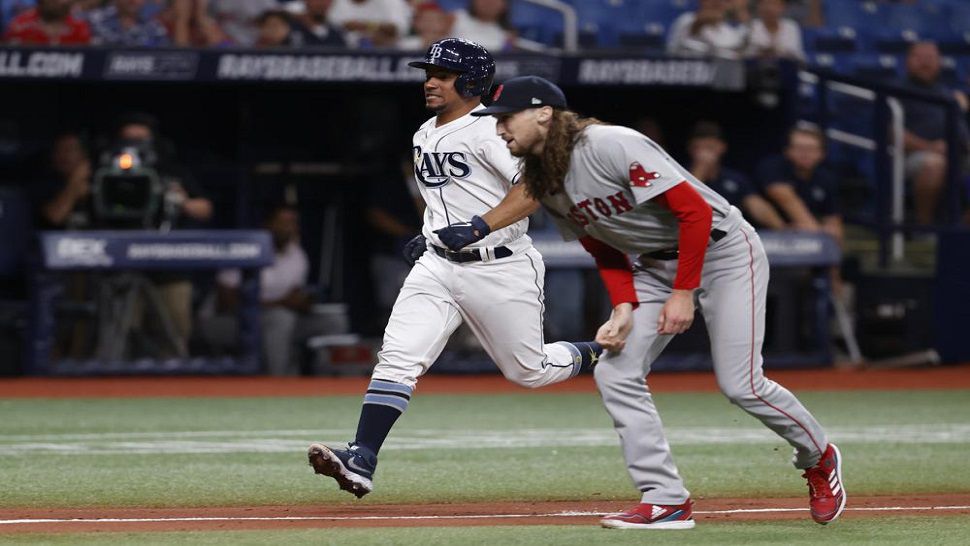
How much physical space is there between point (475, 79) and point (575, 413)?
448 cm

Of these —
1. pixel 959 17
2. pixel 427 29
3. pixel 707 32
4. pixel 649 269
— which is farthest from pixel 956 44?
pixel 649 269

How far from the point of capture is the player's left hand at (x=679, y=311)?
5.50 m

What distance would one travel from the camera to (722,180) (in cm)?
1342

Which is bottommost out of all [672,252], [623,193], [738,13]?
[738,13]

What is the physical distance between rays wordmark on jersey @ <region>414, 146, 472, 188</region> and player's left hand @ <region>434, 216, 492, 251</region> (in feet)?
1.08

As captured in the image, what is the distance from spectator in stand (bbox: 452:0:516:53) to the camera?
47.0 ft

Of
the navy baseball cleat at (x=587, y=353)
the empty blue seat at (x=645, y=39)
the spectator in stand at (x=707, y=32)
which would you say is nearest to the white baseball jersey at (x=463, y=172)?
the navy baseball cleat at (x=587, y=353)

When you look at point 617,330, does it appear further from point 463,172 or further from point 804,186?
point 804,186

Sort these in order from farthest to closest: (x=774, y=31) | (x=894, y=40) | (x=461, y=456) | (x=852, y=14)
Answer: (x=852, y=14) → (x=894, y=40) → (x=774, y=31) → (x=461, y=456)

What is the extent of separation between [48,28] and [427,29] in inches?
118

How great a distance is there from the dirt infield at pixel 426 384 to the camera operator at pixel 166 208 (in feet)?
1.54

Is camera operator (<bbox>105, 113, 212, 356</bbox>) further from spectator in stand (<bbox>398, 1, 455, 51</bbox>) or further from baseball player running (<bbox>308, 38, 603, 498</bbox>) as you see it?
baseball player running (<bbox>308, 38, 603, 498</bbox>)

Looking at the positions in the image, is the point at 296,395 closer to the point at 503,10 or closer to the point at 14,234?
the point at 14,234

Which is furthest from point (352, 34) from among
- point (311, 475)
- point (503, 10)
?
point (311, 475)
